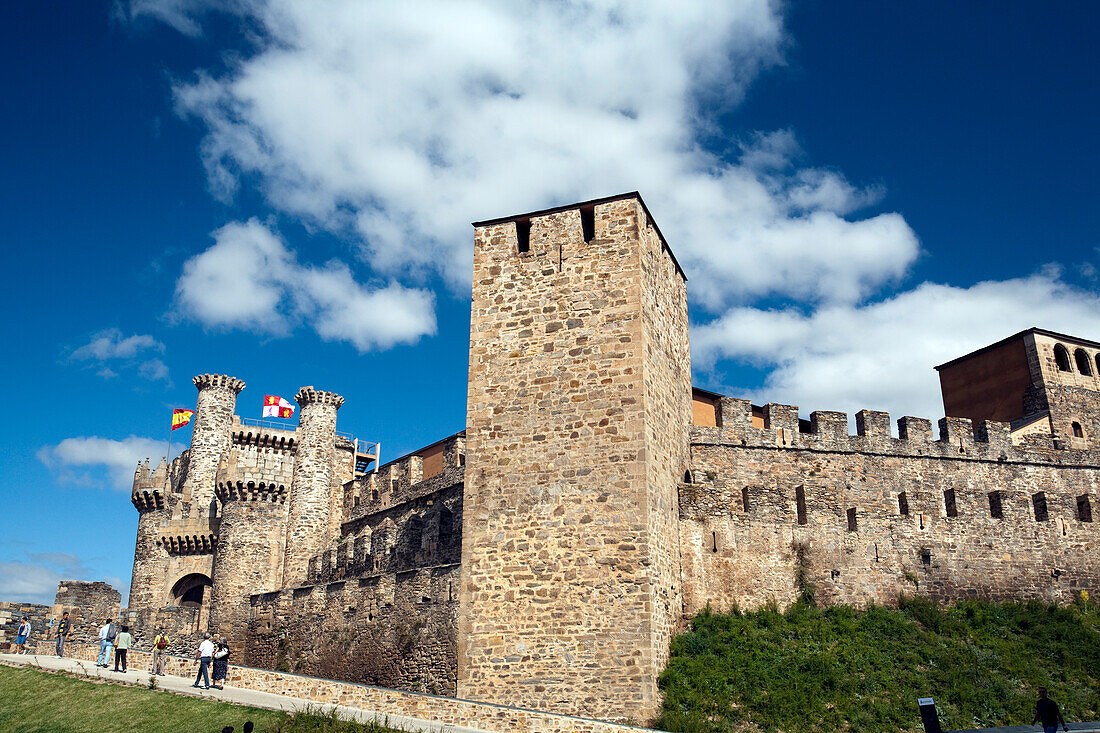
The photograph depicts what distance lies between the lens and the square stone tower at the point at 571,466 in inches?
629

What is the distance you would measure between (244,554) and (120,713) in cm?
1667

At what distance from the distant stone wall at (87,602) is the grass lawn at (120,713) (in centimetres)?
980

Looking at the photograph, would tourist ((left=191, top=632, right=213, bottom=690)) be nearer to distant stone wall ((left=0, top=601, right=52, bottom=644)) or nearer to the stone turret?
distant stone wall ((left=0, top=601, right=52, bottom=644))

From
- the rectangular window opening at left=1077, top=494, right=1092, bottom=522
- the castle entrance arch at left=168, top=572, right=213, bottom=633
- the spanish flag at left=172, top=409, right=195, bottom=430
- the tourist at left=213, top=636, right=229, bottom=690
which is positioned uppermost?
the spanish flag at left=172, top=409, right=195, bottom=430

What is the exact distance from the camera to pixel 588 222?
18953 mm

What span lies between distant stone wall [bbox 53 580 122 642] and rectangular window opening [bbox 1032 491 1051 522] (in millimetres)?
26470

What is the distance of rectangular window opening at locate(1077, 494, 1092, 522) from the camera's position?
2277 cm

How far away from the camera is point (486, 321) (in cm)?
1881

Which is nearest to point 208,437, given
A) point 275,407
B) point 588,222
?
point 275,407

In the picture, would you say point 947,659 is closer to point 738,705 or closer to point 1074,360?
point 738,705

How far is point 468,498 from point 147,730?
6732mm

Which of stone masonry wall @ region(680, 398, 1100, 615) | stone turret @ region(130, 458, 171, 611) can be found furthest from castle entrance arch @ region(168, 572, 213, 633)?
stone masonry wall @ region(680, 398, 1100, 615)

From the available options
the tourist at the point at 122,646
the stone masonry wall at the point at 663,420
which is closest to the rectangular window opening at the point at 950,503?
the stone masonry wall at the point at 663,420

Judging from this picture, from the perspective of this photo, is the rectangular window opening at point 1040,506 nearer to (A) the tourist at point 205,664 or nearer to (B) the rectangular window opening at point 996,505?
(B) the rectangular window opening at point 996,505
